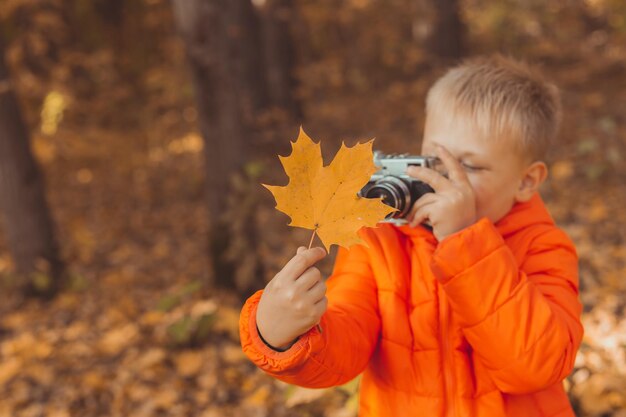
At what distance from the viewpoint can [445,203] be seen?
1.44m

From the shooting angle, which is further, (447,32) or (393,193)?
(447,32)

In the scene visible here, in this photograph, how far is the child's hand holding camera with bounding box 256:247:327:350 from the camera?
122 centimetres

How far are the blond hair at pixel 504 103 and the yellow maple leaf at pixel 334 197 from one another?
2.03 ft

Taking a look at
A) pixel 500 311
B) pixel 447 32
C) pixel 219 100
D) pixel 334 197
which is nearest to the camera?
pixel 334 197

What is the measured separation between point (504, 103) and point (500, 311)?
0.64m

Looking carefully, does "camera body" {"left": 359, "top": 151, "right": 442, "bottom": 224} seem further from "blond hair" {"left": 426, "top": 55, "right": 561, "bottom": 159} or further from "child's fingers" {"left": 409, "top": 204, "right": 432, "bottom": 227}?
"blond hair" {"left": 426, "top": 55, "right": 561, "bottom": 159}

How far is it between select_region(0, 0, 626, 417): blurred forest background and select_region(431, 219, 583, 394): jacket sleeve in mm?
1032

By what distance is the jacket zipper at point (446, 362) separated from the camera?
1544mm

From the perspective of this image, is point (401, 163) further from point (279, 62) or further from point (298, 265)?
point (279, 62)

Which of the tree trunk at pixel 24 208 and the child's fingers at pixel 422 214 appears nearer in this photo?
the child's fingers at pixel 422 214

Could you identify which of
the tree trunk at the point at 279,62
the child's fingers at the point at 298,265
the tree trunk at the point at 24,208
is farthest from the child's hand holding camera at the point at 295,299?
the tree trunk at the point at 279,62

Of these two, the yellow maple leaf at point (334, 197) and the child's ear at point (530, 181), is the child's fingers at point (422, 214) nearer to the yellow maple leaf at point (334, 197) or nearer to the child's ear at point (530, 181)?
the yellow maple leaf at point (334, 197)

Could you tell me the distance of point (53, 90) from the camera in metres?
6.89

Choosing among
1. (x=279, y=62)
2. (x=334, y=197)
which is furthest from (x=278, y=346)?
(x=279, y=62)
